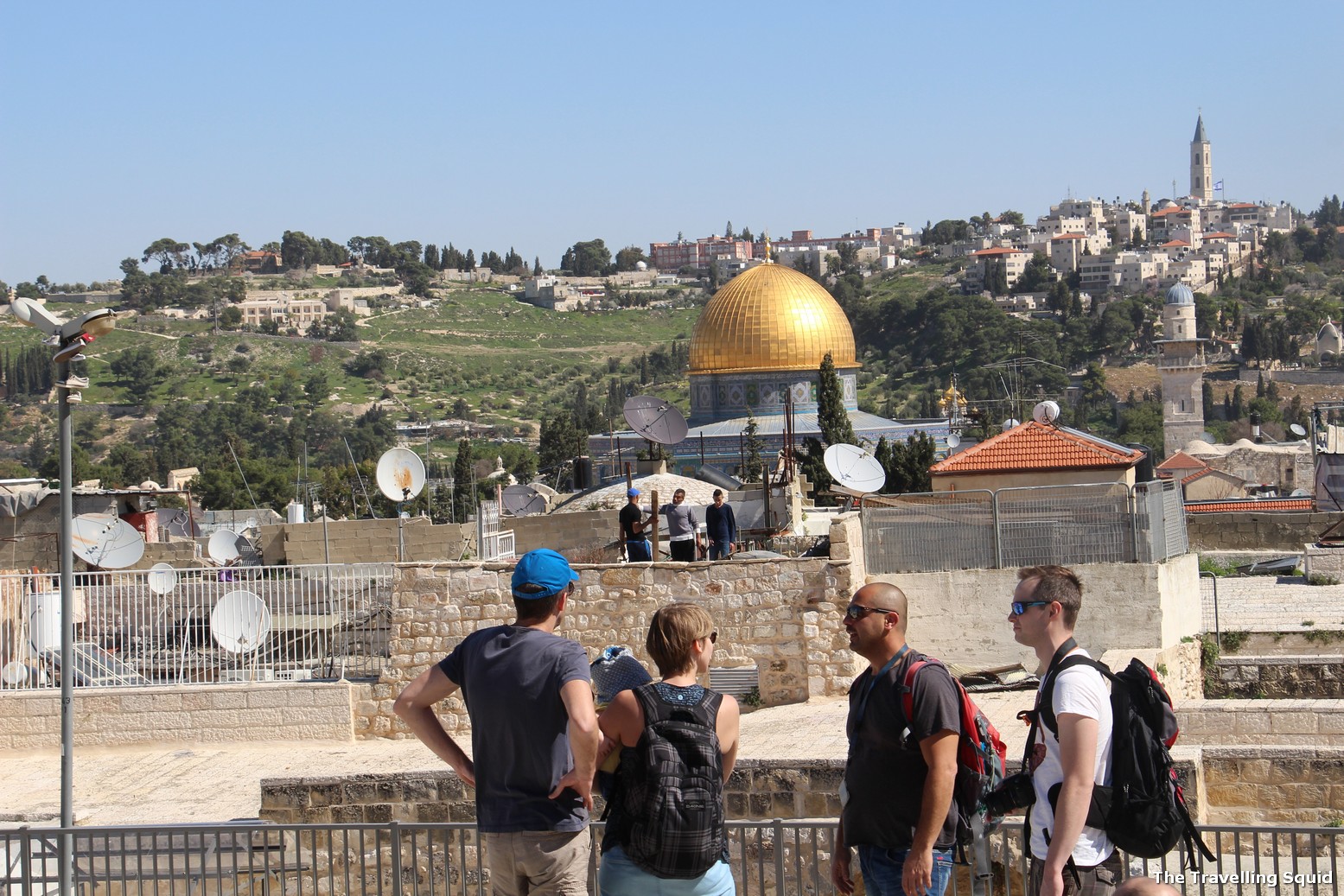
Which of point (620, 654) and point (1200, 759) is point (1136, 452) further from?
point (620, 654)

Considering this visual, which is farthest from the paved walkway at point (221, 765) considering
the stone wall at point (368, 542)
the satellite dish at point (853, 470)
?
the stone wall at point (368, 542)

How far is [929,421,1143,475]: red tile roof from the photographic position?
15.5 metres

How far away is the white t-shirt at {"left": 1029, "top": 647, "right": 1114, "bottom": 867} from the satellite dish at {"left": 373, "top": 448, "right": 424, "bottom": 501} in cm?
1098

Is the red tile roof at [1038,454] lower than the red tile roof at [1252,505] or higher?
higher

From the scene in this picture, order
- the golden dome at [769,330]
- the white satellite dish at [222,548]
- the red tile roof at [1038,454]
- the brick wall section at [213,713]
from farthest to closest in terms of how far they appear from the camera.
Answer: the golden dome at [769,330]
the white satellite dish at [222,548]
the red tile roof at [1038,454]
the brick wall section at [213,713]

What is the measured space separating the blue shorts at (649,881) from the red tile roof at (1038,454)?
37.2 ft

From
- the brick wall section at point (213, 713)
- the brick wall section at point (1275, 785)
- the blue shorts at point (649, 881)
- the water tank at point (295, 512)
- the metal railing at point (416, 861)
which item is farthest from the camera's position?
the water tank at point (295, 512)

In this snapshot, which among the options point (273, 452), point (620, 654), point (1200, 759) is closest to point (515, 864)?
point (620, 654)

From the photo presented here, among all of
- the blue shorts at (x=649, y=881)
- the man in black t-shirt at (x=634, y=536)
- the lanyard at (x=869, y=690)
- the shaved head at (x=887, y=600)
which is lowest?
the blue shorts at (x=649, y=881)

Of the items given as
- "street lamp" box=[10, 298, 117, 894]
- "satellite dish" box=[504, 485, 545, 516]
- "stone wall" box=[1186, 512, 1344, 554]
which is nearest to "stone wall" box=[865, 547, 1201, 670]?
"street lamp" box=[10, 298, 117, 894]

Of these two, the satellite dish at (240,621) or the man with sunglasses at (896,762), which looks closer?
the man with sunglasses at (896,762)

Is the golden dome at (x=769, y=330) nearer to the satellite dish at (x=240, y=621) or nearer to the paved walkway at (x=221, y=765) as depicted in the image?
the satellite dish at (x=240, y=621)

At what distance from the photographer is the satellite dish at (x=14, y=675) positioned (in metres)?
12.1

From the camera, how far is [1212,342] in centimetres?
11406
